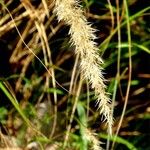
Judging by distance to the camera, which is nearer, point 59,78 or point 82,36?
point 82,36

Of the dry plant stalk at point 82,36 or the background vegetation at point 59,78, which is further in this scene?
the background vegetation at point 59,78

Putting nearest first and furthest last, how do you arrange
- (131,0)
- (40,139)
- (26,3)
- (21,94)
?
1. (40,139)
2. (26,3)
3. (21,94)
4. (131,0)

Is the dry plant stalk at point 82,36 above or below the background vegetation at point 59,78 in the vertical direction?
above

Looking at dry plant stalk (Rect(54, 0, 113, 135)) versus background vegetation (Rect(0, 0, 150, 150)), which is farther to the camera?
background vegetation (Rect(0, 0, 150, 150))

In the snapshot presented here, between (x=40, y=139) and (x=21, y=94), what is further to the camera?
(x=21, y=94)

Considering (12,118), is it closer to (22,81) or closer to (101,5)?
(22,81)

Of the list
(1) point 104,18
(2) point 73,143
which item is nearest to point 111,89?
(2) point 73,143

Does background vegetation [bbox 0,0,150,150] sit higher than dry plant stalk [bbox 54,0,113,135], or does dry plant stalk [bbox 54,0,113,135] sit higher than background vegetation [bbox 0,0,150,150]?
dry plant stalk [bbox 54,0,113,135]

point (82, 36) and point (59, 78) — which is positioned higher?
point (82, 36)
